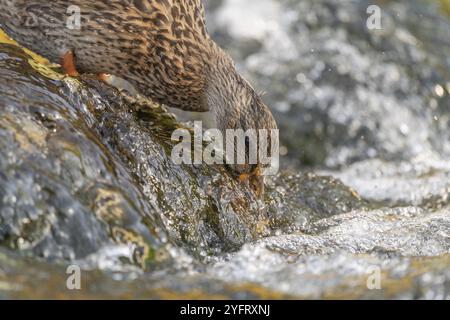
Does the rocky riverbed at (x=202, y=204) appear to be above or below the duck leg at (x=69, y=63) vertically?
below

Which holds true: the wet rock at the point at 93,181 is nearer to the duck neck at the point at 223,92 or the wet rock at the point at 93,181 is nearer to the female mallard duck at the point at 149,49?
the female mallard duck at the point at 149,49

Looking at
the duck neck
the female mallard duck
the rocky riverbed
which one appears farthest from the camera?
the duck neck

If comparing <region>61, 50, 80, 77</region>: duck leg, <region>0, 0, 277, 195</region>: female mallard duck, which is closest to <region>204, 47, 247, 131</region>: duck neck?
<region>0, 0, 277, 195</region>: female mallard duck

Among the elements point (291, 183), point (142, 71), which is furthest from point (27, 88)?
point (291, 183)

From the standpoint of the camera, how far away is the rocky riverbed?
4629mm

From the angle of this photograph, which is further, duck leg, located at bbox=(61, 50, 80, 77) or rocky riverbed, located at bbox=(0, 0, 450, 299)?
duck leg, located at bbox=(61, 50, 80, 77)

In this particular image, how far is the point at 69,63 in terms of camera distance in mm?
6602

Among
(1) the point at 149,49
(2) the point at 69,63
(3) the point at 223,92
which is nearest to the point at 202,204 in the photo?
(3) the point at 223,92

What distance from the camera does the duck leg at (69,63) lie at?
259 inches

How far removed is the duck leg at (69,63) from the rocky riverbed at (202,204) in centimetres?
9

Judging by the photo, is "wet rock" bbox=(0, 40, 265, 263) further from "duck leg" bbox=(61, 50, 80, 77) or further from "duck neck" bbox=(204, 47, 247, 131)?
"duck neck" bbox=(204, 47, 247, 131)

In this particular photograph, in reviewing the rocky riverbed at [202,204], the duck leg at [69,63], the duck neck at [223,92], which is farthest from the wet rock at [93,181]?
the duck neck at [223,92]

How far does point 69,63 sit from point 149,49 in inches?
26.7

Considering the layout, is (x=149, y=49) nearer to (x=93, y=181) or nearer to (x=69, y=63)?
(x=69, y=63)
